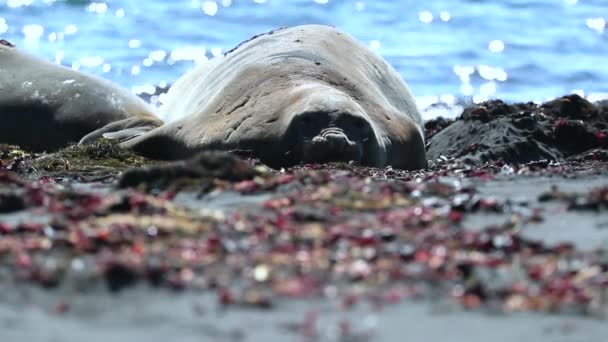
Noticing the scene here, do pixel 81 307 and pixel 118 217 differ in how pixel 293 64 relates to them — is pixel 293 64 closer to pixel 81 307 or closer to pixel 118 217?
pixel 118 217

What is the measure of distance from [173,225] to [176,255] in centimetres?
58

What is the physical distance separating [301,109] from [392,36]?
43.3ft

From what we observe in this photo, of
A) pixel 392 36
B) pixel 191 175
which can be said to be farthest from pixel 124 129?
pixel 392 36

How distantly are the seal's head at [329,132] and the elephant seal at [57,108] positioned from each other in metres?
2.76

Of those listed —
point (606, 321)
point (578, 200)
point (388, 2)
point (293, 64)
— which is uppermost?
point (388, 2)

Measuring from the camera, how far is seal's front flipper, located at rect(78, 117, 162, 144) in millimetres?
12938

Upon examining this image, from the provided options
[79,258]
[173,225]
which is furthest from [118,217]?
[79,258]

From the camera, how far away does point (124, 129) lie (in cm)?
1352

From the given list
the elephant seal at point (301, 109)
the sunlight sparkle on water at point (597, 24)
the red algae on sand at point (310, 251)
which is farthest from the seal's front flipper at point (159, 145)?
the sunlight sparkle on water at point (597, 24)

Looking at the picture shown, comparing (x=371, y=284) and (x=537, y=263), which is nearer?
(x=371, y=284)

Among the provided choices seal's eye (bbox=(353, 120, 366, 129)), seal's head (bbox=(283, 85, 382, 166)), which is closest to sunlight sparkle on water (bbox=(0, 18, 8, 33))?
seal's head (bbox=(283, 85, 382, 166))

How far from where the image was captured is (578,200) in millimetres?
6430

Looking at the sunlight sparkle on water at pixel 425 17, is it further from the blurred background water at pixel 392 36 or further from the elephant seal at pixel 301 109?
the elephant seal at pixel 301 109

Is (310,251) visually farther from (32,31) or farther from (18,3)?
(18,3)
